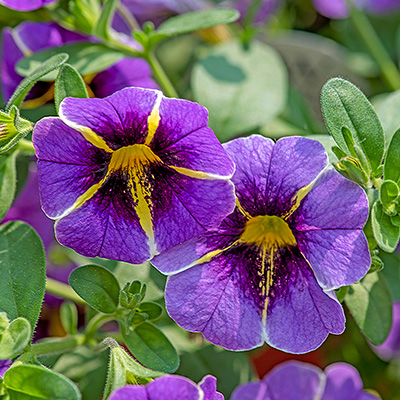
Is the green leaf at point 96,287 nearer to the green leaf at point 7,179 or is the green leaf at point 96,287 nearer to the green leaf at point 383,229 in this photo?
the green leaf at point 7,179

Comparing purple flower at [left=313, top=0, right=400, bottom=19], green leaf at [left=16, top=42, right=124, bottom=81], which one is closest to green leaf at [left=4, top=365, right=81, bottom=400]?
green leaf at [left=16, top=42, right=124, bottom=81]

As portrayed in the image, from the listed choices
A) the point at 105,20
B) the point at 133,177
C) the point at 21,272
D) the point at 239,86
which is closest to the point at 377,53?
the point at 239,86

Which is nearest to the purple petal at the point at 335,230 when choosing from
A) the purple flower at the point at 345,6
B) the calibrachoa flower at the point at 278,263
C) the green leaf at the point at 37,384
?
the calibrachoa flower at the point at 278,263

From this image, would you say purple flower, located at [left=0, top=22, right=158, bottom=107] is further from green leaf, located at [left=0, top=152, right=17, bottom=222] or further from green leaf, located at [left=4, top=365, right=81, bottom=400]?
green leaf, located at [left=4, top=365, right=81, bottom=400]

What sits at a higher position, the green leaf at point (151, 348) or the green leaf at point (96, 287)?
the green leaf at point (96, 287)

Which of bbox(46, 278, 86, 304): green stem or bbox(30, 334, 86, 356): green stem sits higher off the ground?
bbox(30, 334, 86, 356): green stem

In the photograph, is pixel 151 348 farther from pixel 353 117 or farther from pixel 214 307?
pixel 353 117
